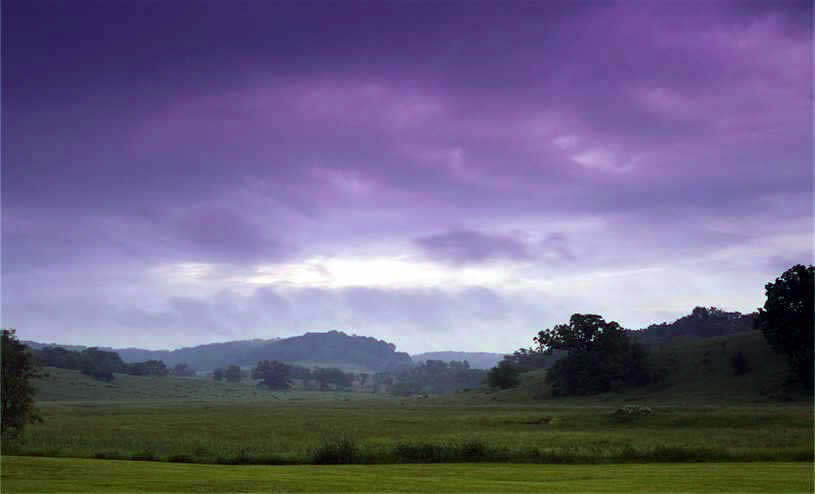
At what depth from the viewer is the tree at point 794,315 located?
92625 mm

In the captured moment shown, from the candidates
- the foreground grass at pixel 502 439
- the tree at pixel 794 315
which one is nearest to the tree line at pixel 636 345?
the tree at pixel 794 315

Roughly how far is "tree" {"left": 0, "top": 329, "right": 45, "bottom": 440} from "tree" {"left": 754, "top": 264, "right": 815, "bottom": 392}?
96746 millimetres

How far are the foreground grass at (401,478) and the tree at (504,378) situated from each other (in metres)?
145

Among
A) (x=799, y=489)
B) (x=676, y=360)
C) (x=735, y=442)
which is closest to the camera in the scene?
(x=799, y=489)

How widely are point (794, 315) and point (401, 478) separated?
92743 mm

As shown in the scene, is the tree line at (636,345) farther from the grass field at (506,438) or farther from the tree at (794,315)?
the grass field at (506,438)

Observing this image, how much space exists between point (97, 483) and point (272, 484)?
5987 mm

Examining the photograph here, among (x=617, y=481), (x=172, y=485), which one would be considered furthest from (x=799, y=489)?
(x=172, y=485)

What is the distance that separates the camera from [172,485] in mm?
21609

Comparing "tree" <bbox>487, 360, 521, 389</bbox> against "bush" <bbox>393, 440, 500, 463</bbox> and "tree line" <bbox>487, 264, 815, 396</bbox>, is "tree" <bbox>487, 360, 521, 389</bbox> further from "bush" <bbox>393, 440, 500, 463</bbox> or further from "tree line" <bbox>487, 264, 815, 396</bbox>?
"bush" <bbox>393, 440, 500, 463</bbox>

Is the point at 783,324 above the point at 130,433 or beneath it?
above

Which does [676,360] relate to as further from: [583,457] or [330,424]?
[583,457]

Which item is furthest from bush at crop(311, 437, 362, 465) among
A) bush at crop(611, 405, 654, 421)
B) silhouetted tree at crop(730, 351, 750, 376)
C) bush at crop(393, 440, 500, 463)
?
silhouetted tree at crop(730, 351, 750, 376)

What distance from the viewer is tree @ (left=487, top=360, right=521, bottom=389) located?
169 meters
